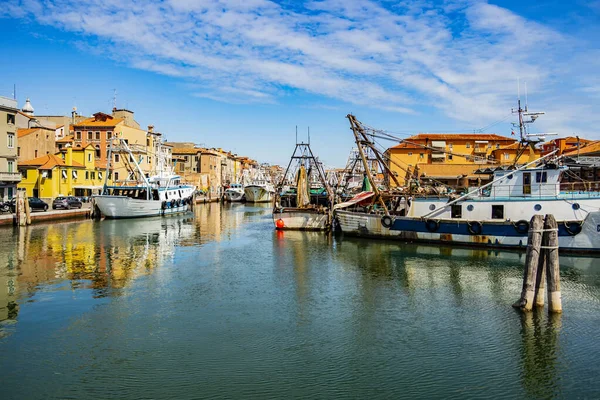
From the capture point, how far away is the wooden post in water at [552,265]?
49.4 ft

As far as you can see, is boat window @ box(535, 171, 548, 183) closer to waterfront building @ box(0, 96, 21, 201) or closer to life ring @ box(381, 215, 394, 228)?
life ring @ box(381, 215, 394, 228)

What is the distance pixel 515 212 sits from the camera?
94.2ft

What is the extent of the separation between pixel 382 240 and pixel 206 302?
61.3ft

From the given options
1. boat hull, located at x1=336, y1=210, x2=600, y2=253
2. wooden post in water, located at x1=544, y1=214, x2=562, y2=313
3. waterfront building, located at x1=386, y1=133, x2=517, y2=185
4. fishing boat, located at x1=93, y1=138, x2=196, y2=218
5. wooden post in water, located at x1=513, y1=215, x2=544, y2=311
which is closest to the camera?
wooden post in water, located at x1=544, y1=214, x2=562, y2=313

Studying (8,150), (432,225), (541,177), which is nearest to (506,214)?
(541,177)

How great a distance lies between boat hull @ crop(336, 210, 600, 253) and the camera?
26.4 metres

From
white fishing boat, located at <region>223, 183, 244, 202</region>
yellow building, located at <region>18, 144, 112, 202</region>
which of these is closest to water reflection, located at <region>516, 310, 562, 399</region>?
yellow building, located at <region>18, 144, 112, 202</region>

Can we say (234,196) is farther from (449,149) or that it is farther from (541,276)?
(541,276)

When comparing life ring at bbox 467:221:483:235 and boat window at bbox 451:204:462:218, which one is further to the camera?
boat window at bbox 451:204:462:218

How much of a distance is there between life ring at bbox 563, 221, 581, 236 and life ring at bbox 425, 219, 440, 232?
7347 mm

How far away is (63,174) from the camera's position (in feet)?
195

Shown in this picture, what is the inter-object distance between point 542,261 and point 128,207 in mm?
44440

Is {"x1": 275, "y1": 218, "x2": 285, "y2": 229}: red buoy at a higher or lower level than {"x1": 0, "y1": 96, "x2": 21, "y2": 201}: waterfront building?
lower

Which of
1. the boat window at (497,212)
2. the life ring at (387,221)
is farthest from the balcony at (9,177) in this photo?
the boat window at (497,212)
